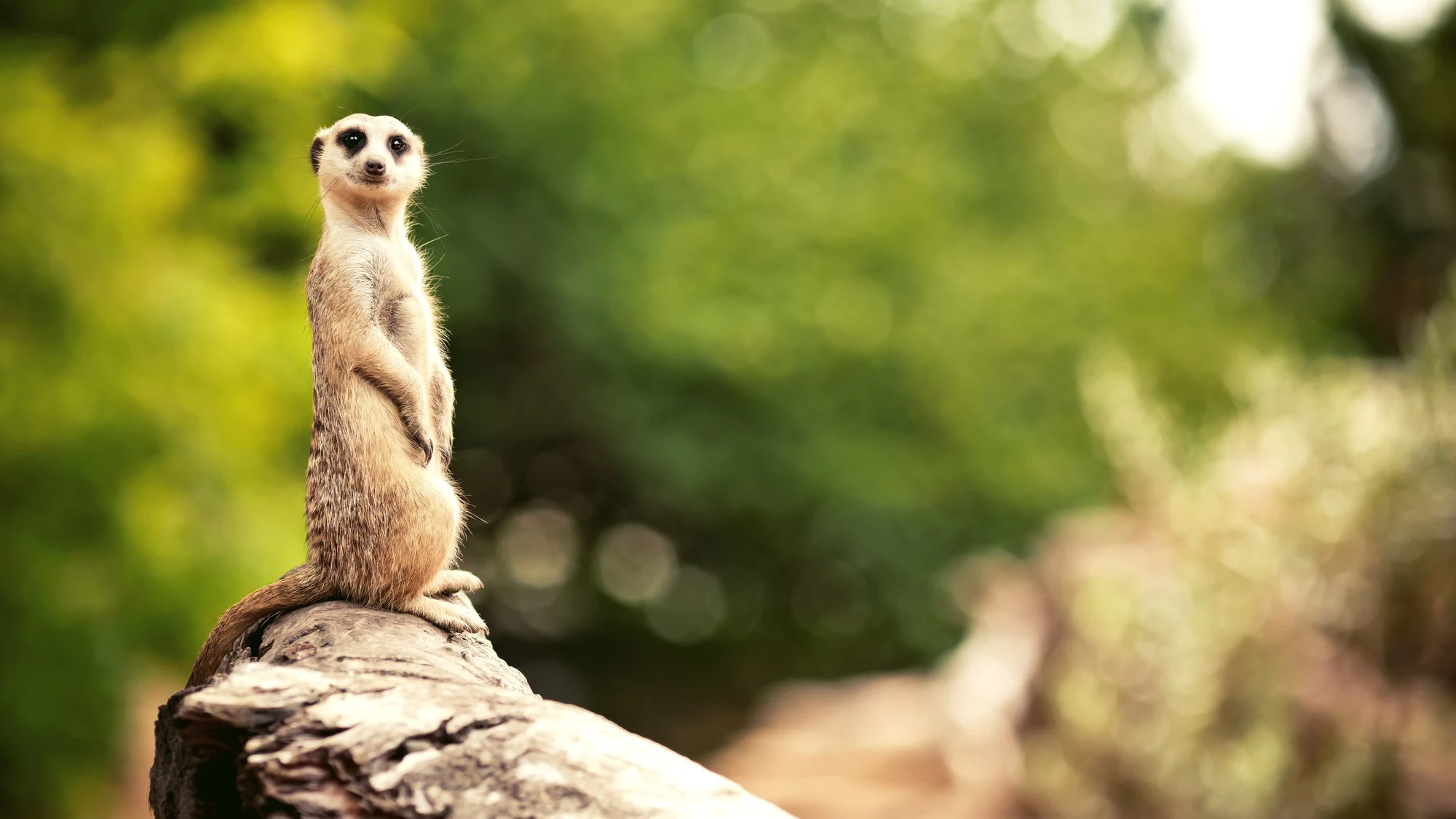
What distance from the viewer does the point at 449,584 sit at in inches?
99.8

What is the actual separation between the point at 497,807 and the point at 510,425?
35.0 ft

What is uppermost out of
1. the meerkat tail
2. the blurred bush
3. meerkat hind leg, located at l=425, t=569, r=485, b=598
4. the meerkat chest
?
the blurred bush

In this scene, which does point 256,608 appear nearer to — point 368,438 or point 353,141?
point 368,438

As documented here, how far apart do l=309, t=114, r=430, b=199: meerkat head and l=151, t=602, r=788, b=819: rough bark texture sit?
1.03 meters

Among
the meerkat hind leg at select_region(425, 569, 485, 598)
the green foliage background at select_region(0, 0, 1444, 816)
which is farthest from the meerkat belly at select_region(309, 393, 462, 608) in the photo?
the green foliage background at select_region(0, 0, 1444, 816)

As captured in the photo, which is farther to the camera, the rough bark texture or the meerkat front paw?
the meerkat front paw

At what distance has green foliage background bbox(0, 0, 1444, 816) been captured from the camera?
17.0 feet

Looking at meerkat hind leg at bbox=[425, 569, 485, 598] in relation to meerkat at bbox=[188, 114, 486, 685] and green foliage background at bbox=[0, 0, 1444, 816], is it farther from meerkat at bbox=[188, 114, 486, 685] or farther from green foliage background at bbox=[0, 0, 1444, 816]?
green foliage background at bbox=[0, 0, 1444, 816]

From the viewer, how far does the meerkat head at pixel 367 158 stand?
2436 millimetres

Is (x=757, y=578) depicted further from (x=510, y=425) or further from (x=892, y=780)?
(x=892, y=780)

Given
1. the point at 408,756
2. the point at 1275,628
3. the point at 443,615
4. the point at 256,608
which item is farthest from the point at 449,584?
the point at 1275,628

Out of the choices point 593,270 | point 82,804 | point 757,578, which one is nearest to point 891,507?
point 757,578

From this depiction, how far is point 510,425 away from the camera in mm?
12172

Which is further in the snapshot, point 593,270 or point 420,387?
point 593,270
